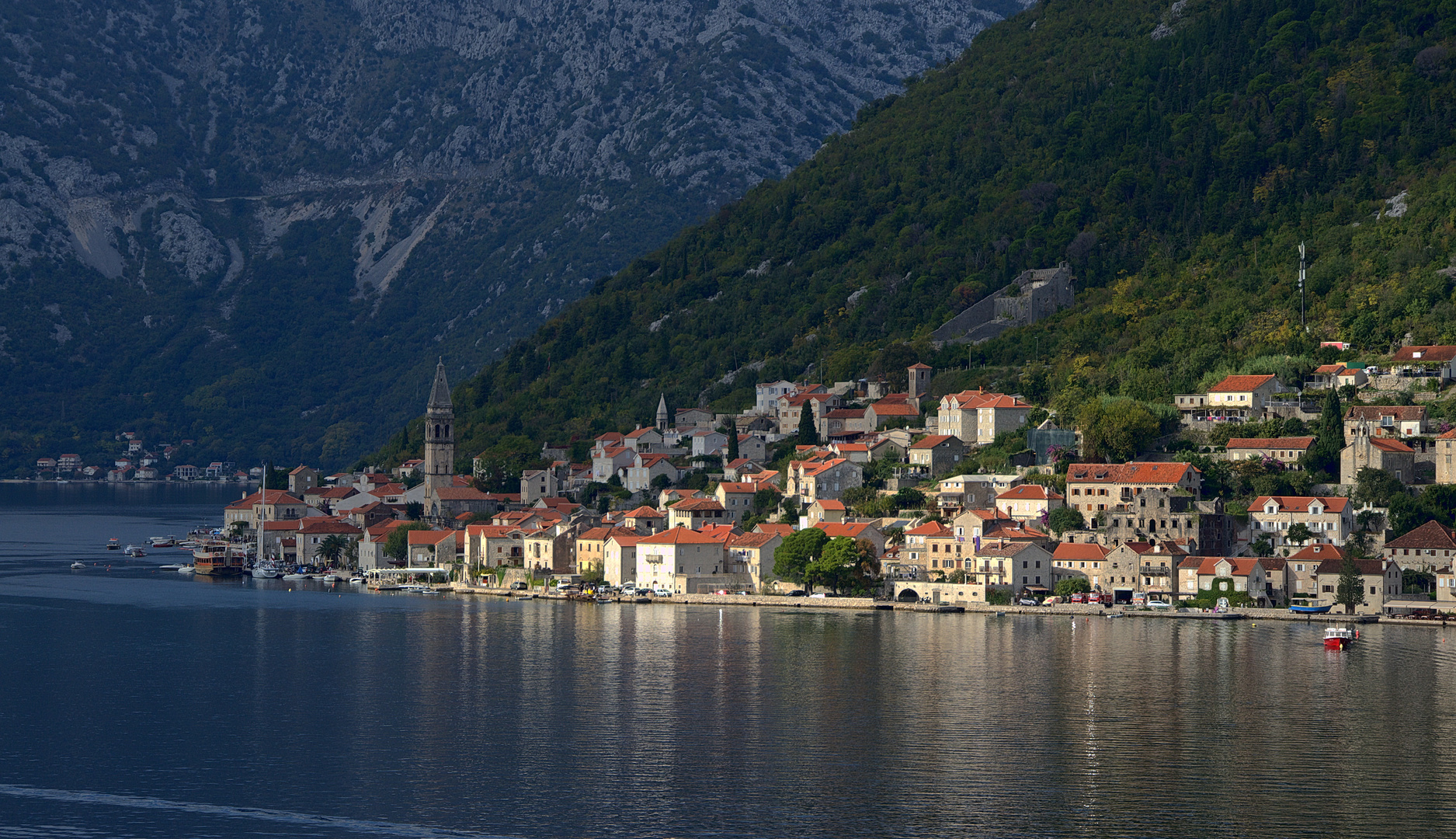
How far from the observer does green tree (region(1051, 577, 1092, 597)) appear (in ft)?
317

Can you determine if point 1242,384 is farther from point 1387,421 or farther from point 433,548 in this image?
point 433,548

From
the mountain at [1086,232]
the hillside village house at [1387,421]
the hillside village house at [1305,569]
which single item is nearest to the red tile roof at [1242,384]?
the mountain at [1086,232]

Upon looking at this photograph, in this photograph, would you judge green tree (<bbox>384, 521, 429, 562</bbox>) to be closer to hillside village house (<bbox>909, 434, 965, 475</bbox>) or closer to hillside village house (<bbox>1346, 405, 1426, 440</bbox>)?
hillside village house (<bbox>909, 434, 965, 475</bbox>)

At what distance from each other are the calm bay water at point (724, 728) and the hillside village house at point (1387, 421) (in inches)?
721

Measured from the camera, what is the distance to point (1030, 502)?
341 ft

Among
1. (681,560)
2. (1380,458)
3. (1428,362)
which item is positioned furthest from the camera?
(1428,362)

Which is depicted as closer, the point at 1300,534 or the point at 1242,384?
the point at 1300,534

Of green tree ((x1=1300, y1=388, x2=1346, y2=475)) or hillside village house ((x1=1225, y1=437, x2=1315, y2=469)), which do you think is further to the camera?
hillside village house ((x1=1225, y1=437, x2=1315, y2=469))

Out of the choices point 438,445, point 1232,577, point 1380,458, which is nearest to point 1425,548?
point 1380,458

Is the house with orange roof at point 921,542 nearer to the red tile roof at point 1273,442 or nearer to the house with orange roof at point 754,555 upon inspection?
the house with orange roof at point 754,555

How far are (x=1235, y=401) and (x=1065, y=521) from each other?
15.8m

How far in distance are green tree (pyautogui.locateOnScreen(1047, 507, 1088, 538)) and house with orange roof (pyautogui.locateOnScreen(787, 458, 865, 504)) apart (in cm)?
1595

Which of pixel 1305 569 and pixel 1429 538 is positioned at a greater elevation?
pixel 1429 538

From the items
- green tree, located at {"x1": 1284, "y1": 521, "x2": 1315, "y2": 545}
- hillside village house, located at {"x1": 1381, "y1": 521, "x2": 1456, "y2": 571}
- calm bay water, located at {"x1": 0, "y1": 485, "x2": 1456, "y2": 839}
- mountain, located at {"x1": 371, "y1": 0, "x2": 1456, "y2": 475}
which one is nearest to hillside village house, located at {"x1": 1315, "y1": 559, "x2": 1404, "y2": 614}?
hillside village house, located at {"x1": 1381, "y1": 521, "x2": 1456, "y2": 571}
